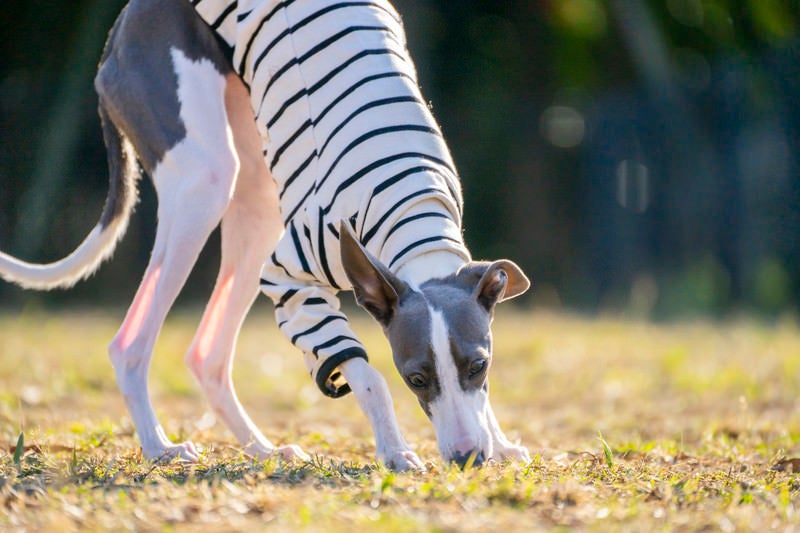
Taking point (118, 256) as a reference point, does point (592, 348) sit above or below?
below

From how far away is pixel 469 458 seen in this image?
3.38 metres

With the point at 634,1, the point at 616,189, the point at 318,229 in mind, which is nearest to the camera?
the point at 318,229

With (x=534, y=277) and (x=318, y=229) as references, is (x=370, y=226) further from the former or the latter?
(x=534, y=277)

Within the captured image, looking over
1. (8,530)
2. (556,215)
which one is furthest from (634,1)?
(8,530)

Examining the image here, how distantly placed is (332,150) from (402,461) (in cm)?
121

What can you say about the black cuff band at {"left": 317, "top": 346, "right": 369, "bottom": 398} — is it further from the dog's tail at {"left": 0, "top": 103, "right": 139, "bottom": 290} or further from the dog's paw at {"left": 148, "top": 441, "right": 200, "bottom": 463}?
the dog's tail at {"left": 0, "top": 103, "right": 139, "bottom": 290}

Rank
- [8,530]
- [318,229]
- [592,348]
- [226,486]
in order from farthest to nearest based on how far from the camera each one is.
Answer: [592,348]
[318,229]
[226,486]
[8,530]

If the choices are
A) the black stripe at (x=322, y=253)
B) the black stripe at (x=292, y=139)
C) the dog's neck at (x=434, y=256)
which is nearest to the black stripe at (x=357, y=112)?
the black stripe at (x=292, y=139)

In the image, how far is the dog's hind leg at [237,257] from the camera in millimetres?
4578

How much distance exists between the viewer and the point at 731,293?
12367mm

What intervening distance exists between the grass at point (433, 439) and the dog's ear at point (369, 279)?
0.56 meters

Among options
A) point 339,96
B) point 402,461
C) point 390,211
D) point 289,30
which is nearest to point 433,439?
point 402,461

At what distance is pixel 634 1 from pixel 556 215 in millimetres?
4116

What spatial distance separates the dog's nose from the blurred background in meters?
7.39
